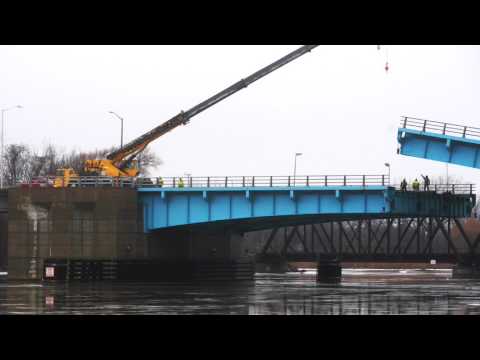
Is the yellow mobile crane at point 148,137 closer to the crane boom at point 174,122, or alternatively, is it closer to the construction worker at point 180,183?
the crane boom at point 174,122

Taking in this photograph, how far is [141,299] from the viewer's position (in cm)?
4675

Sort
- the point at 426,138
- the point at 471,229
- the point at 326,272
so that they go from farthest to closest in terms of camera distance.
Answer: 1. the point at 471,229
2. the point at 326,272
3. the point at 426,138

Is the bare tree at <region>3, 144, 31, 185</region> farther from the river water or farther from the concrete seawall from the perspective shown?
the river water

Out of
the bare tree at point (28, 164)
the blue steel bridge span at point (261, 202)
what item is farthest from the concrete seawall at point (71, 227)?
the bare tree at point (28, 164)

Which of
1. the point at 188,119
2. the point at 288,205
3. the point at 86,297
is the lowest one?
the point at 86,297

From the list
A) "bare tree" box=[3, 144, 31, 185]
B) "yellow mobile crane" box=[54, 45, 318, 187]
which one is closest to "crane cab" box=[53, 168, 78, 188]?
"yellow mobile crane" box=[54, 45, 318, 187]

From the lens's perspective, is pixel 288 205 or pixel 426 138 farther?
pixel 288 205

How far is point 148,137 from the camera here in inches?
3194

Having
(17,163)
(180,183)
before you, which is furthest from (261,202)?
(17,163)

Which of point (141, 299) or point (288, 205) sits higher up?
point (288, 205)

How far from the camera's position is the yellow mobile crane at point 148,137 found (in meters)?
79.0
